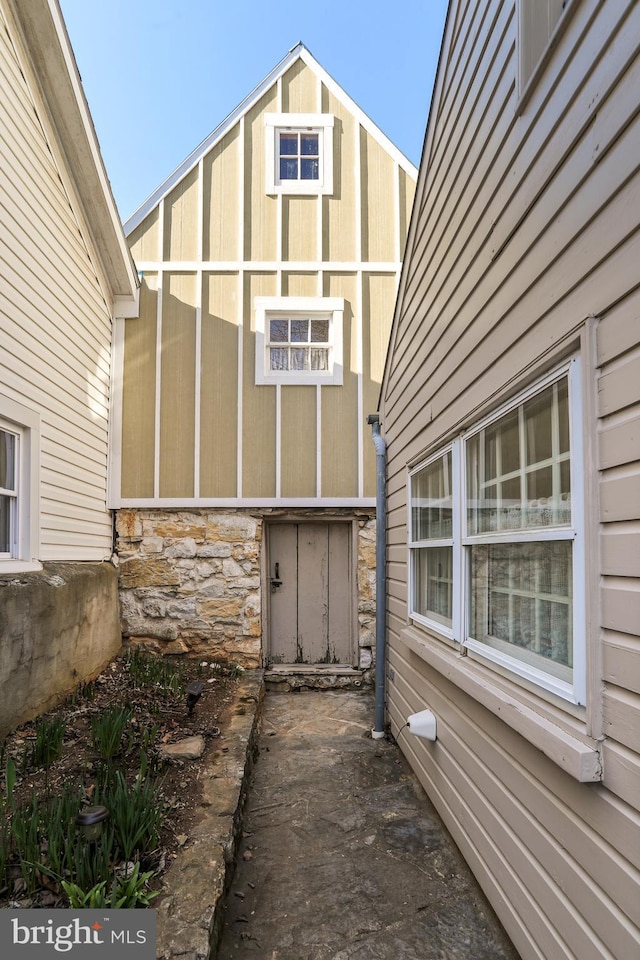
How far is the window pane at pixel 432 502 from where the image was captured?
2973 millimetres

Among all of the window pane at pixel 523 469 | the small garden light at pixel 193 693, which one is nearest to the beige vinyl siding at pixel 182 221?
the small garden light at pixel 193 693

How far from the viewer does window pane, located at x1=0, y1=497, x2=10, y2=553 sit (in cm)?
394

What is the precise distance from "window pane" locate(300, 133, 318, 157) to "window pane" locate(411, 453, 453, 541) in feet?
15.2

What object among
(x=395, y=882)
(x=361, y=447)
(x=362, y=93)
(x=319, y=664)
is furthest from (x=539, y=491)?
(x=362, y=93)

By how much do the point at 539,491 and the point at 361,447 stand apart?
4.13 m

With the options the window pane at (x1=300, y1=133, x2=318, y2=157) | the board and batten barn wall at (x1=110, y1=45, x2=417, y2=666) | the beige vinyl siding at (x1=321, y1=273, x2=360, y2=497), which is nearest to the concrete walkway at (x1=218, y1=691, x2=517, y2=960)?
the board and batten barn wall at (x1=110, y1=45, x2=417, y2=666)

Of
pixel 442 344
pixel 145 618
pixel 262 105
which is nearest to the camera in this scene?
pixel 442 344

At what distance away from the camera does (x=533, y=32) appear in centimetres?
199

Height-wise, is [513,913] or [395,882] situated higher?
[513,913]

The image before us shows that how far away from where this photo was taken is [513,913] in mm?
1936

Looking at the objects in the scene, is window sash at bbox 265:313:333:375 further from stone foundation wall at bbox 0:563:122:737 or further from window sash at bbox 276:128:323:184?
stone foundation wall at bbox 0:563:122:737

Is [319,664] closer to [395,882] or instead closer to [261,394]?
[261,394]

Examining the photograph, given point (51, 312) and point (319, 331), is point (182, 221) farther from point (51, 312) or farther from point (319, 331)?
point (51, 312)

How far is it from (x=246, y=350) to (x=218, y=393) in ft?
1.86
